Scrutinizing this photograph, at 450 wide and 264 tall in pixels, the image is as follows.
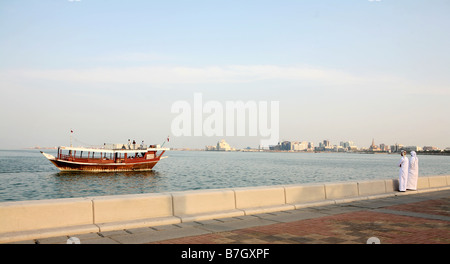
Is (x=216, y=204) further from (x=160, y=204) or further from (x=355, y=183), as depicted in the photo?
(x=355, y=183)

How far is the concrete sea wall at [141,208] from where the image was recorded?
291 inches

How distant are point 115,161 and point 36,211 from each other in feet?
195

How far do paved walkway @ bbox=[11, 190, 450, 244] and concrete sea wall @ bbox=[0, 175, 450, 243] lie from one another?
0.90 feet

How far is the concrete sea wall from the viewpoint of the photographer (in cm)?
740

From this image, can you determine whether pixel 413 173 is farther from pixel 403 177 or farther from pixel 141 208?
pixel 141 208

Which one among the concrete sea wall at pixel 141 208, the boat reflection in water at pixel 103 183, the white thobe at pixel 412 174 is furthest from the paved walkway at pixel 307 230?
the boat reflection in water at pixel 103 183

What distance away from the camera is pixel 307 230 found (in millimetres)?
8188

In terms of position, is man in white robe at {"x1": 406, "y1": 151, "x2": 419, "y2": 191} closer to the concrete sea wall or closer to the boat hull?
the concrete sea wall

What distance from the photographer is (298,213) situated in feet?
34.2

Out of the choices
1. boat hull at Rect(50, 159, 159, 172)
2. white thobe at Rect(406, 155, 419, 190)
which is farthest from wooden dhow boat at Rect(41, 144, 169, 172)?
white thobe at Rect(406, 155, 419, 190)

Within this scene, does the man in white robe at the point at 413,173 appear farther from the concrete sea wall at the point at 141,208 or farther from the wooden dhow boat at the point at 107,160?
the wooden dhow boat at the point at 107,160
